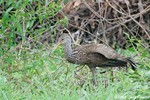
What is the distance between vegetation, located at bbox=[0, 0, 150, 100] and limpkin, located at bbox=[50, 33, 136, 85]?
14 centimetres

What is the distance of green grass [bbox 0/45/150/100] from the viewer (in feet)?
20.8

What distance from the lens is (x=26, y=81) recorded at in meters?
7.63

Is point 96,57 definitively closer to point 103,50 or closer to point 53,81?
point 103,50

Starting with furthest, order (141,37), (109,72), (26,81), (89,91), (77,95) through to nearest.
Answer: (141,37), (109,72), (26,81), (89,91), (77,95)

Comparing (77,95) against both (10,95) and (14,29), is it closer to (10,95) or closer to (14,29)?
(10,95)

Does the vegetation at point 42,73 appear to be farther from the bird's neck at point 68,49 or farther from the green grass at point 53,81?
the bird's neck at point 68,49

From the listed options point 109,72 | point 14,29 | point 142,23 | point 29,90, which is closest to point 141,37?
point 142,23

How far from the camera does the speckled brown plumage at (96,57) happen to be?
7.86 m

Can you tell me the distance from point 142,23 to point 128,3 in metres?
0.46

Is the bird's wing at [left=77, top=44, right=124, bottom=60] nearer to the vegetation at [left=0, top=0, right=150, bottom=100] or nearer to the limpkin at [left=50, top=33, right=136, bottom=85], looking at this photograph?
the limpkin at [left=50, top=33, right=136, bottom=85]

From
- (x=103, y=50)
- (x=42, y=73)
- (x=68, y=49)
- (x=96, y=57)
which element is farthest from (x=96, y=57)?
(x=42, y=73)

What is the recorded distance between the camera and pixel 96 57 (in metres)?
7.99

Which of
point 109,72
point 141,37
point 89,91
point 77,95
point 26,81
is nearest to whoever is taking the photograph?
point 77,95

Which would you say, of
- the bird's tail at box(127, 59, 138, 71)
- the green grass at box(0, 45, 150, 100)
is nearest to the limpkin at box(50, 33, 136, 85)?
the bird's tail at box(127, 59, 138, 71)
